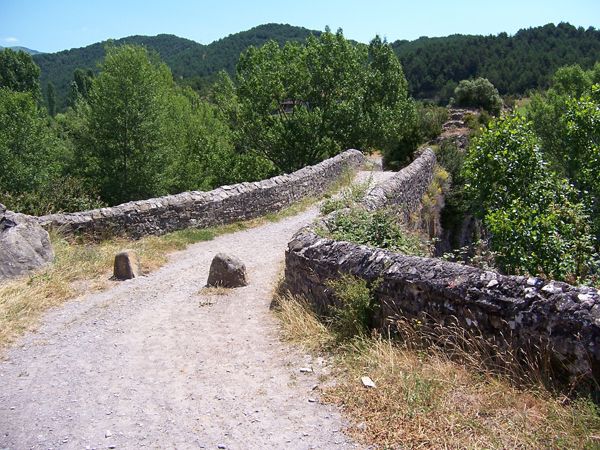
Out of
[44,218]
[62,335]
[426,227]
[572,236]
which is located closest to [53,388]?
[62,335]

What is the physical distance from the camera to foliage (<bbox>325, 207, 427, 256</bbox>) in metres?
7.62

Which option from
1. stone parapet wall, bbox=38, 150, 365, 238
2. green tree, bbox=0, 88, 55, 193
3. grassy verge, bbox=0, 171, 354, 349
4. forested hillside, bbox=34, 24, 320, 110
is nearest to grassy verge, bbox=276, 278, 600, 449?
grassy verge, bbox=0, 171, 354, 349

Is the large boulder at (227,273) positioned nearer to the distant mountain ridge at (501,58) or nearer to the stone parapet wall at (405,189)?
the stone parapet wall at (405,189)

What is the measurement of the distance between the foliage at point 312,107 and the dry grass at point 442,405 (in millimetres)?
19066

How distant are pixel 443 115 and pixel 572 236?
32374 millimetres

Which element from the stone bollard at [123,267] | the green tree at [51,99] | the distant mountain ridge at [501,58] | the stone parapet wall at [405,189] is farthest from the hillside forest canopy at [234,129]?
the green tree at [51,99]

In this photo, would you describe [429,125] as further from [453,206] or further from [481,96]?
[481,96]

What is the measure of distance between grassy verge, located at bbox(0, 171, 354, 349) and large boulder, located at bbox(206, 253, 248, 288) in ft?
5.84

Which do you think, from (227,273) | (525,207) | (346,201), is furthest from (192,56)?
(525,207)

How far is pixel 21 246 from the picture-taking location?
29.6ft

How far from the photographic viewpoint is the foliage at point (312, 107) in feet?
78.8

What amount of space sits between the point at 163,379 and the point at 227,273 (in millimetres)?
3445

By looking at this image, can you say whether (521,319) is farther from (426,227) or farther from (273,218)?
(426,227)

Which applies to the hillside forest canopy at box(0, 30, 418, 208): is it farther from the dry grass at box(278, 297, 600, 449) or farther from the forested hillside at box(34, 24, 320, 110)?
the forested hillside at box(34, 24, 320, 110)
